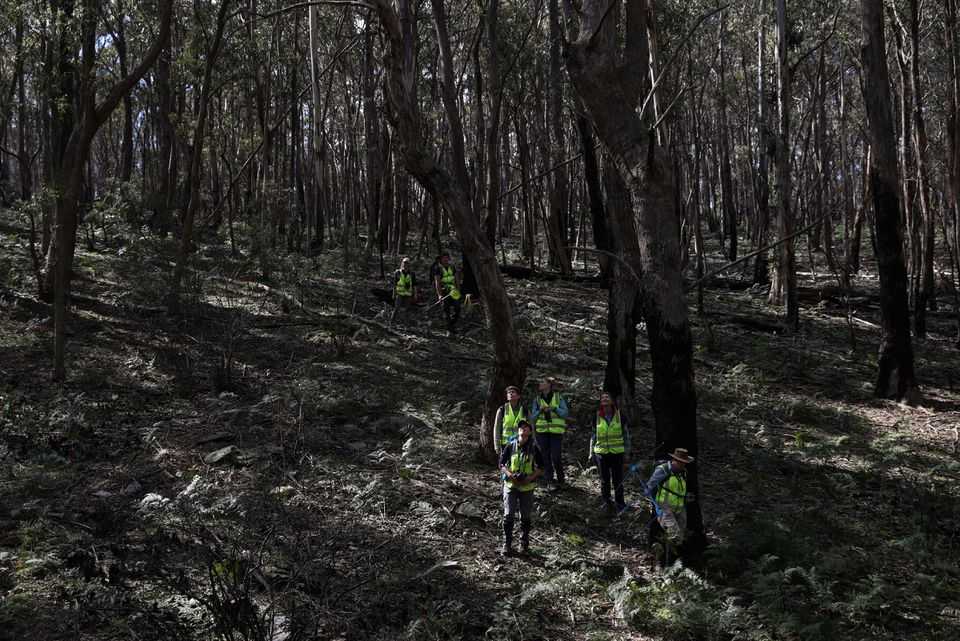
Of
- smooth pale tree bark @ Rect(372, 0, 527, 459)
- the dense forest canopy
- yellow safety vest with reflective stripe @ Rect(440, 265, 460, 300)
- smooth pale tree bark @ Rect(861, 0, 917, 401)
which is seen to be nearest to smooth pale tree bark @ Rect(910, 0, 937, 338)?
the dense forest canopy

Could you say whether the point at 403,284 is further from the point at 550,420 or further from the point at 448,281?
the point at 550,420

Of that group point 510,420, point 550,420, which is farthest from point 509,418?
point 550,420

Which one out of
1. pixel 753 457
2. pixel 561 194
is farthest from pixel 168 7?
pixel 561 194

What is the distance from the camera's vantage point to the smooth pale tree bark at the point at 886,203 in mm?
13148

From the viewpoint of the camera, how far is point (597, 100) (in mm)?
7195

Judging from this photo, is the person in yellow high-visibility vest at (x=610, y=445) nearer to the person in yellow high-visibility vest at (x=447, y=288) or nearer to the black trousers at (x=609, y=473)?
the black trousers at (x=609, y=473)

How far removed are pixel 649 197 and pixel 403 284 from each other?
1004cm

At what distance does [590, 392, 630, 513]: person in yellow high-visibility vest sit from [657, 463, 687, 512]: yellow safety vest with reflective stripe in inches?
60.9

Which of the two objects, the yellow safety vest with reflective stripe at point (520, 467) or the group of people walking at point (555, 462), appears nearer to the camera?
the group of people walking at point (555, 462)

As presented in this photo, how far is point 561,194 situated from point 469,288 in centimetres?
759

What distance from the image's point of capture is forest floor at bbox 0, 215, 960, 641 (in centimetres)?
668

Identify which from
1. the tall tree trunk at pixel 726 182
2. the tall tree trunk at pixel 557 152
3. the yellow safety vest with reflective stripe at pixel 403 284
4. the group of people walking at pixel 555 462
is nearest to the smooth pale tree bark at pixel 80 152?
the yellow safety vest with reflective stripe at pixel 403 284

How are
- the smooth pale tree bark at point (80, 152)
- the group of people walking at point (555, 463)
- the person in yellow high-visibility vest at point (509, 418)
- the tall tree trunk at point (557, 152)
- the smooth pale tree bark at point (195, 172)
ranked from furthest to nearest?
the tall tree trunk at point (557, 152)
the smooth pale tree bark at point (195, 172)
the smooth pale tree bark at point (80, 152)
the person in yellow high-visibility vest at point (509, 418)
the group of people walking at point (555, 463)

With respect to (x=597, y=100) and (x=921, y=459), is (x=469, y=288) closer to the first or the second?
(x=921, y=459)
